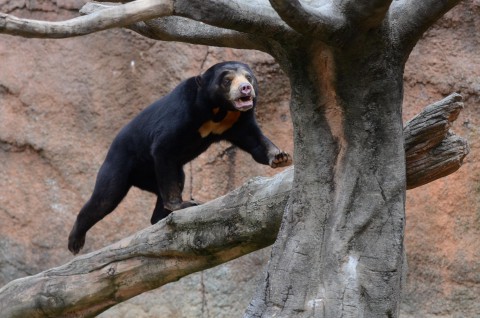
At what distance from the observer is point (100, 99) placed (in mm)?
8289

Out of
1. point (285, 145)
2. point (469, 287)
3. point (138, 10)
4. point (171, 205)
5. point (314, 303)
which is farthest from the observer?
point (285, 145)

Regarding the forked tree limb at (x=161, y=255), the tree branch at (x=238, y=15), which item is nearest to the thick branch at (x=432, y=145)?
the forked tree limb at (x=161, y=255)

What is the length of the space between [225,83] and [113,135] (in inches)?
72.5

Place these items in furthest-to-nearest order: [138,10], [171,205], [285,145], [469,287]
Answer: [285,145]
[469,287]
[171,205]
[138,10]

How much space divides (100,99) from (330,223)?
4.57 meters

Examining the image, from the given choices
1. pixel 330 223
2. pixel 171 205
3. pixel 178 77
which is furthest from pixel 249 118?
pixel 330 223

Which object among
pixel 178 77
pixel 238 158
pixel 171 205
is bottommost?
pixel 171 205

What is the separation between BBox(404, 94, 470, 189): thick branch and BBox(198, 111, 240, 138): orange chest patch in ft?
8.27

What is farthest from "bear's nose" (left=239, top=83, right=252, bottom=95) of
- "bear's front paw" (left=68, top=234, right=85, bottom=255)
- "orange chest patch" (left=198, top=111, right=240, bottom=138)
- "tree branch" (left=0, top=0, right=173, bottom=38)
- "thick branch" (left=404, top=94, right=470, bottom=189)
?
"tree branch" (left=0, top=0, right=173, bottom=38)

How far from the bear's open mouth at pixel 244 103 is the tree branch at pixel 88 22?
2.82 metres

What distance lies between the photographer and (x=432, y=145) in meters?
4.33

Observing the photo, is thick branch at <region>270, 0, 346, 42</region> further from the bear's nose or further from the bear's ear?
the bear's ear

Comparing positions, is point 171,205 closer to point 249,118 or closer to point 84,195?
point 249,118

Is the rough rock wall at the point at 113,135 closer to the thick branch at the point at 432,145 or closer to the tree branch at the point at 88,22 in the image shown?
the thick branch at the point at 432,145
